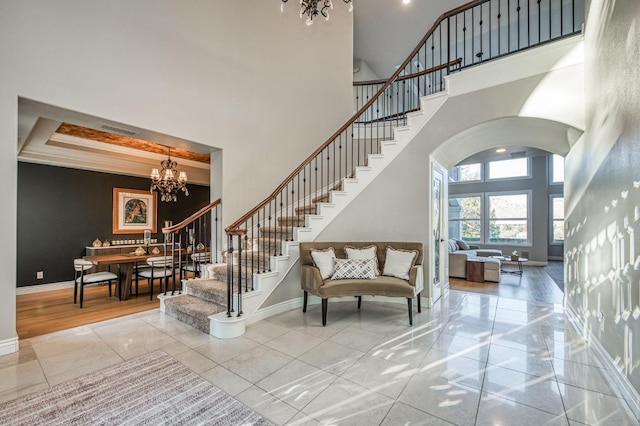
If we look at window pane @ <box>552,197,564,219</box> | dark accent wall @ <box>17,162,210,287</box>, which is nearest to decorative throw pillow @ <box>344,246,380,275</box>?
dark accent wall @ <box>17,162,210,287</box>

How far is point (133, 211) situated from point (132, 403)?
19.5 ft

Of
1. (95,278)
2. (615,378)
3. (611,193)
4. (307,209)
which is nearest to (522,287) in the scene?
(615,378)

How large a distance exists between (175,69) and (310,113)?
8.59 feet

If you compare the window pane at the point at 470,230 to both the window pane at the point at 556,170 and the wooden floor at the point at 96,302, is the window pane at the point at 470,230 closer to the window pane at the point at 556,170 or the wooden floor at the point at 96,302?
the window pane at the point at 556,170

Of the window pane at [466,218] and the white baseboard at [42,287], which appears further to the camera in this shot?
the window pane at [466,218]

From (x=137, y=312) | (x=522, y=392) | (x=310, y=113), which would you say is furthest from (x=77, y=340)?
(x=310, y=113)

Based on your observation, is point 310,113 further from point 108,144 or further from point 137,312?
point 137,312

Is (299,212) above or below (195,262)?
above

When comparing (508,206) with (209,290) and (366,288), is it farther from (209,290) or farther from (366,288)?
(209,290)

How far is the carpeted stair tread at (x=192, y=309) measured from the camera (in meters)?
3.30

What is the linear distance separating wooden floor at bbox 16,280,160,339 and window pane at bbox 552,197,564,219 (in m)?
10.9

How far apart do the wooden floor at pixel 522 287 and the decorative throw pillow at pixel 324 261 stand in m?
3.04

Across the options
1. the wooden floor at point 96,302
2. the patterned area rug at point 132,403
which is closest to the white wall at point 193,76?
the wooden floor at point 96,302

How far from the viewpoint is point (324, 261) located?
3.78m
